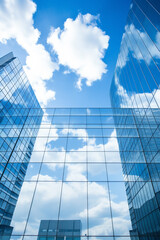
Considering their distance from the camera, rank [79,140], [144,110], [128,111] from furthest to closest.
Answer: [128,111], [79,140], [144,110]

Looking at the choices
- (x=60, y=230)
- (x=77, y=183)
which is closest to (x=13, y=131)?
(x=77, y=183)

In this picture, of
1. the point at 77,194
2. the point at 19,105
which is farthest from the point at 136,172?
the point at 19,105

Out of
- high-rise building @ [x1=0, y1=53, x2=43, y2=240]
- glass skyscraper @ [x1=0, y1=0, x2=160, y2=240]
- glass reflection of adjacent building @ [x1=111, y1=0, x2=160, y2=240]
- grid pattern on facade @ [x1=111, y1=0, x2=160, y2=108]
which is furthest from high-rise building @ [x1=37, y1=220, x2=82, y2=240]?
grid pattern on facade @ [x1=111, y1=0, x2=160, y2=108]

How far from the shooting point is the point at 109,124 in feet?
61.3

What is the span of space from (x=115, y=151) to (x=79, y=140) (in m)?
4.61

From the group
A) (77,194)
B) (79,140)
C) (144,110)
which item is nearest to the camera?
(77,194)

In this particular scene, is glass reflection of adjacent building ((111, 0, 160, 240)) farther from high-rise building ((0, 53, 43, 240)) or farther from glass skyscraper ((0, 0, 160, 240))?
high-rise building ((0, 53, 43, 240))

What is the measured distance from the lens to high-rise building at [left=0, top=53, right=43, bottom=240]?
1247 centimetres

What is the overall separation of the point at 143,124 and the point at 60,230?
12804 millimetres

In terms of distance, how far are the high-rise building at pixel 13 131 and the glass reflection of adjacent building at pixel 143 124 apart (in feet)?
35.6

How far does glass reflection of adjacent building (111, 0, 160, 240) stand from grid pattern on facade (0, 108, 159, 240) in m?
0.14

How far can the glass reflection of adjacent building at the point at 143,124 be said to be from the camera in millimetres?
10746

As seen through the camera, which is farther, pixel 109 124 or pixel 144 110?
pixel 109 124

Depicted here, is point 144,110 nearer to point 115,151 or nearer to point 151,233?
point 115,151
